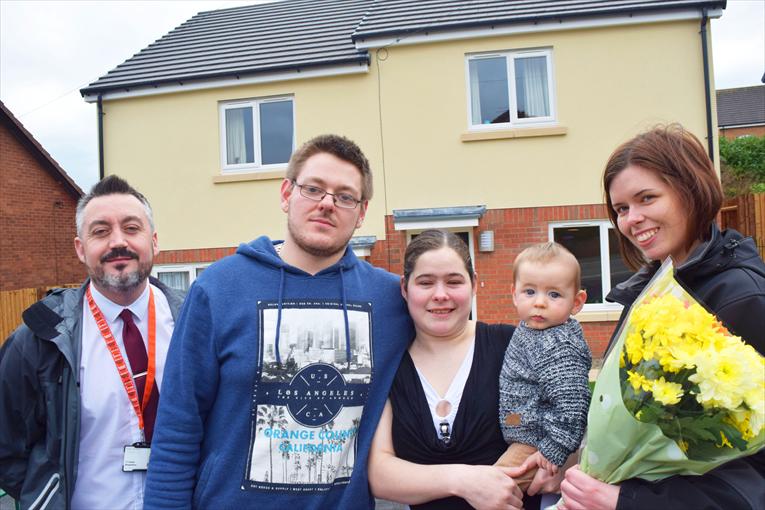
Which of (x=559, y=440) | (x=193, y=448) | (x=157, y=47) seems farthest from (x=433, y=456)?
(x=157, y=47)

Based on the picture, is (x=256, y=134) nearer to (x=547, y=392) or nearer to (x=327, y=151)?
(x=327, y=151)

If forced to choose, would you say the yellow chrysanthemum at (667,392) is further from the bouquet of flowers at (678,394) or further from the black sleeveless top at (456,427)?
the black sleeveless top at (456,427)

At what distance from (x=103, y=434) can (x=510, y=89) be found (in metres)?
8.42

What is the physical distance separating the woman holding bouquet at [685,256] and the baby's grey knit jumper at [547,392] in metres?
0.25

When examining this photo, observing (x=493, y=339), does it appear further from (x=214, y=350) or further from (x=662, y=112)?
(x=662, y=112)

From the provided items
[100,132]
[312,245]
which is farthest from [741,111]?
[312,245]

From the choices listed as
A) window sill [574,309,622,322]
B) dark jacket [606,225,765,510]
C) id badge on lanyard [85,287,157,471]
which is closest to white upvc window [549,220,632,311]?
window sill [574,309,622,322]

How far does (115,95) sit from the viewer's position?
10.3m

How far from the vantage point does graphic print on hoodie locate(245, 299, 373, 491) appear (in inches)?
79.3

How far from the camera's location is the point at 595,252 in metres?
8.97

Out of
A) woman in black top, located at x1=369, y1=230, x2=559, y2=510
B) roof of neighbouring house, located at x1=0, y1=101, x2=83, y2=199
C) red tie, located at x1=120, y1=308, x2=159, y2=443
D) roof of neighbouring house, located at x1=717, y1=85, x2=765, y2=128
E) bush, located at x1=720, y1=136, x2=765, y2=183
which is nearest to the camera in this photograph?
woman in black top, located at x1=369, y1=230, x2=559, y2=510

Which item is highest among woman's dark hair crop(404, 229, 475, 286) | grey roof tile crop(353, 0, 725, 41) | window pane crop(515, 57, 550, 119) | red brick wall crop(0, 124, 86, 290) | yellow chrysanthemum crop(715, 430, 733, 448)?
grey roof tile crop(353, 0, 725, 41)

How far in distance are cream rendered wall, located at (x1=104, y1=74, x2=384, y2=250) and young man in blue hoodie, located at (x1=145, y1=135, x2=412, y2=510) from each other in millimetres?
7129

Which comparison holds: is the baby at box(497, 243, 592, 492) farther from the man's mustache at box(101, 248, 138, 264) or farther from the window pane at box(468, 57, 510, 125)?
the window pane at box(468, 57, 510, 125)
